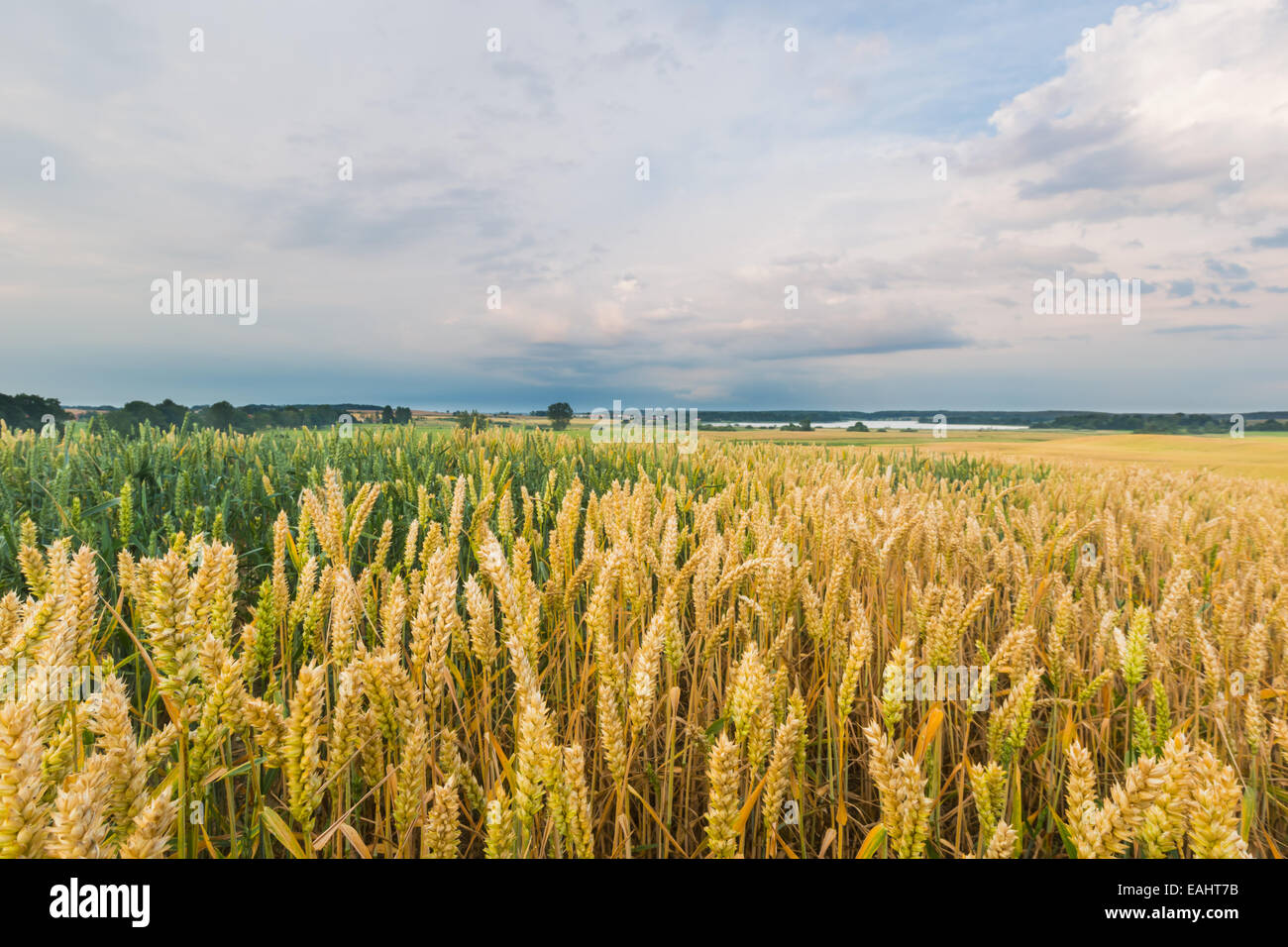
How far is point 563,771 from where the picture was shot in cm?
98

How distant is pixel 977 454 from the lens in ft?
34.3

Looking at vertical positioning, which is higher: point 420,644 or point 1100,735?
point 420,644

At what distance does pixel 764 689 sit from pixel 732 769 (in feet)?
0.78

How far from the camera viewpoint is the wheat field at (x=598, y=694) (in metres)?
0.92

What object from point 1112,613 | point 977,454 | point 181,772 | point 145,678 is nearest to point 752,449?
point 977,454

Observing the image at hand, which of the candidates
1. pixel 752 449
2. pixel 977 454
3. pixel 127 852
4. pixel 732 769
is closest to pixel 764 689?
pixel 732 769

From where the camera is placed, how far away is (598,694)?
1326 mm

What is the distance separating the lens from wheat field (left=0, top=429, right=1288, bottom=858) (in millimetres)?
919

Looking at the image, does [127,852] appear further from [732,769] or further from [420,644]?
[732,769]
